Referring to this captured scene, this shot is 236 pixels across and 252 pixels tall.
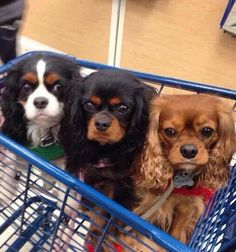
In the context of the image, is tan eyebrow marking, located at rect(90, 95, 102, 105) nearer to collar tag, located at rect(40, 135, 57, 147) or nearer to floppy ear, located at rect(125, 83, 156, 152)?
floppy ear, located at rect(125, 83, 156, 152)

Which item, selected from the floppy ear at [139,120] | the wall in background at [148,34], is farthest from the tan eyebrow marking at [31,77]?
the wall in background at [148,34]

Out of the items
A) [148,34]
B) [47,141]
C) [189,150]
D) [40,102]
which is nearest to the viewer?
[189,150]

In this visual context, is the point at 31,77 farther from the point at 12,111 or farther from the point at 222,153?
the point at 222,153

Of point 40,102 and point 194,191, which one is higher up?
point 40,102

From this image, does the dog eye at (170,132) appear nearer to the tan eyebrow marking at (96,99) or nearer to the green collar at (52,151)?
the tan eyebrow marking at (96,99)

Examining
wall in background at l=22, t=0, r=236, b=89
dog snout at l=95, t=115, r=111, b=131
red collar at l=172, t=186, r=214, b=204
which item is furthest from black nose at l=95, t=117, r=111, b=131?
wall in background at l=22, t=0, r=236, b=89

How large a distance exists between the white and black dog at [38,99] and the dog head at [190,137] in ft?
0.72

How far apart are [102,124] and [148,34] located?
1095mm

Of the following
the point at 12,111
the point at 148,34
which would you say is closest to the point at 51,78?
the point at 12,111

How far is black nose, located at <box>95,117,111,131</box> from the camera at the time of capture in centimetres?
78

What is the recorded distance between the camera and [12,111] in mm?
924

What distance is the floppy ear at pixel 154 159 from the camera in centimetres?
82

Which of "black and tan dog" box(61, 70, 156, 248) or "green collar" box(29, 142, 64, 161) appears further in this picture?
"green collar" box(29, 142, 64, 161)

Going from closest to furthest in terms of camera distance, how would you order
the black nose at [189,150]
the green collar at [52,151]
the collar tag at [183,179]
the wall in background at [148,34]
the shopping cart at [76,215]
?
the shopping cart at [76,215]
the black nose at [189,150]
the collar tag at [183,179]
the green collar at [52,151]
the wall in background at [148,34]
